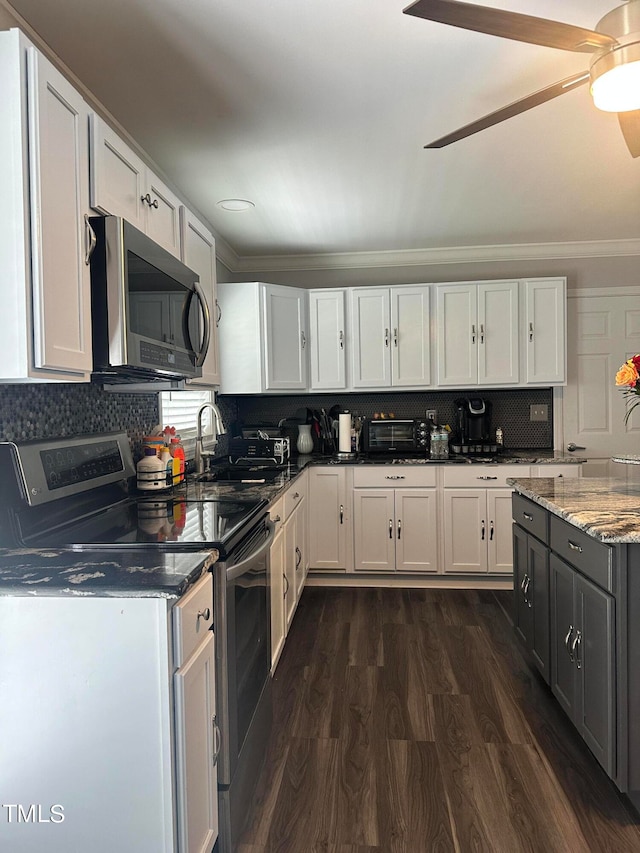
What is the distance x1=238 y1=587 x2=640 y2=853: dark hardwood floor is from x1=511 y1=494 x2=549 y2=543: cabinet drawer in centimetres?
72

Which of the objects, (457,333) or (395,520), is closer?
(395,520)

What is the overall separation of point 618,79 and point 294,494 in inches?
95.3

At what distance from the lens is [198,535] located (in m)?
1.73

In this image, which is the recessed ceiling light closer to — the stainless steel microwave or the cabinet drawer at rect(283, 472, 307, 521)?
the stainless steel microwave

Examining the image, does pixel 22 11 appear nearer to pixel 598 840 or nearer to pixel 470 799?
pixel 470 799

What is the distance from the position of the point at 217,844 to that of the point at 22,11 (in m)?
2.55

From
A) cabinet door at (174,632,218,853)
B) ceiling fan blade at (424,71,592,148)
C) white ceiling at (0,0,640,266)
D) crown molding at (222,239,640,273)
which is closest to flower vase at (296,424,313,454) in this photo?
crown molding at (222,239,640,273)

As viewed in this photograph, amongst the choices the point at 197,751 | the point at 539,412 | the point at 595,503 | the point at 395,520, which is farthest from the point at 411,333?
the point at 197,751

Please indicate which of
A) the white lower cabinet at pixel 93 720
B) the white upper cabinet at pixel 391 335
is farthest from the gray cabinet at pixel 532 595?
the white upper cabinet at pixel 391 335

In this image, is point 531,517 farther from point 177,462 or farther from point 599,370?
point 599,370

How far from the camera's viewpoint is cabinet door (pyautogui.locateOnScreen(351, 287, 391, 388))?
14.7 ft

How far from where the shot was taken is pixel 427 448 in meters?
4.71

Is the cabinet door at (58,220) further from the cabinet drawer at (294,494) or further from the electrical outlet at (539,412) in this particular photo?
the electrical outlet at (539,412)

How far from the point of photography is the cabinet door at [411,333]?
4441 mm
